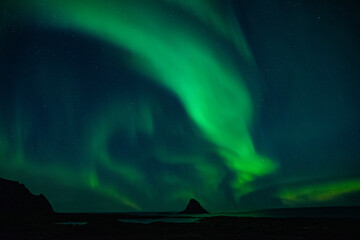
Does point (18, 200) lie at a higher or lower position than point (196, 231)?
higher

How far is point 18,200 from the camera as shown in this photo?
111562mm

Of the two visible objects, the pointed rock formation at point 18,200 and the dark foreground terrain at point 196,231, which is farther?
the pointed rock formation at point 18,200

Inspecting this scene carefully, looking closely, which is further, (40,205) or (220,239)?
(40,205)

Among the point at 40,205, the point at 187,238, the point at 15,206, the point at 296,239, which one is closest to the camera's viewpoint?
the point at 296,239

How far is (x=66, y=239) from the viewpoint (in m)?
27.6

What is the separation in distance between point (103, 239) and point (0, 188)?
10498 centimetres

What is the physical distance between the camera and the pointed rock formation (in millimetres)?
104125

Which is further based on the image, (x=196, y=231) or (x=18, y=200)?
(x=18, y=200)

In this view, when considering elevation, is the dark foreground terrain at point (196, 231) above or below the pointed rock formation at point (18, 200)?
below

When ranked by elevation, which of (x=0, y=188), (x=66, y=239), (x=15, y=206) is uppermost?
(x=0, y=188)

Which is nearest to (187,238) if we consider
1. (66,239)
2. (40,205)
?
(66,239)

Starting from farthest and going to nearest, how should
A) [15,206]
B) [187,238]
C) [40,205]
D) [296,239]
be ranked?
[40,205]
[15,206]
[187,238]
[296,239]

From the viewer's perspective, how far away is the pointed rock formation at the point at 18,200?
104125 mm

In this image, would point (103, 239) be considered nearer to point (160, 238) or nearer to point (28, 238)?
point (160, 238)
